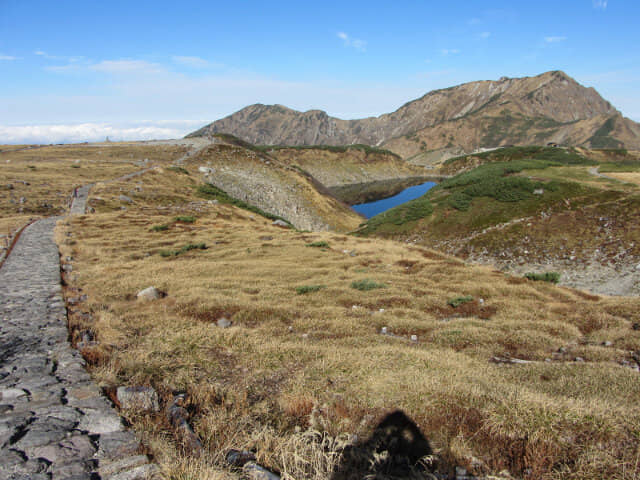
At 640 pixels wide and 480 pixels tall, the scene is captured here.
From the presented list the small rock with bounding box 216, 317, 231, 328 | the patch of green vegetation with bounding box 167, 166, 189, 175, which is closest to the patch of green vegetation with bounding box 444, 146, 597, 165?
the patch of green vegetation with bounding box 167, 166, 189, 175

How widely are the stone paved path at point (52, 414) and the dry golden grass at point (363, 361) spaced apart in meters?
0.37

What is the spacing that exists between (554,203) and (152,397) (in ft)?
149

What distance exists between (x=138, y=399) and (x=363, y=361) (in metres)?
4.61

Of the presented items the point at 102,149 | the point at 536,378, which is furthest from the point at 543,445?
the point at 102,149

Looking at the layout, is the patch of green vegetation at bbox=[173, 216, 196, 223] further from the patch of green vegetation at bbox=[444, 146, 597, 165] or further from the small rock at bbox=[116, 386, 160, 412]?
the patch of green vegetation at bbox=[444, 146, 597, 165]

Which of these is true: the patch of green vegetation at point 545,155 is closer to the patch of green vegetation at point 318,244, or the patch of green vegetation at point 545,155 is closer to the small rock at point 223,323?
the patch of green vegetation at point 318,244

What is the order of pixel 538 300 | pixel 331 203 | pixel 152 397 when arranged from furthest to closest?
pixel 331 203
pixel 538 300
pixel 152 397

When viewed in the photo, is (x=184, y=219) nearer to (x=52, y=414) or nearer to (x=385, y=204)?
(x=52, y=414)

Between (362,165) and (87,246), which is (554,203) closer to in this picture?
(87,246)

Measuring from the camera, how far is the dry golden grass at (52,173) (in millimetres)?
33250

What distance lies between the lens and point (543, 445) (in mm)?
4527

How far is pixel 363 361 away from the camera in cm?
752

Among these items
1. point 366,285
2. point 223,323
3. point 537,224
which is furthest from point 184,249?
point 537,224

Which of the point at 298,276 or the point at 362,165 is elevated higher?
the point at 362,165
